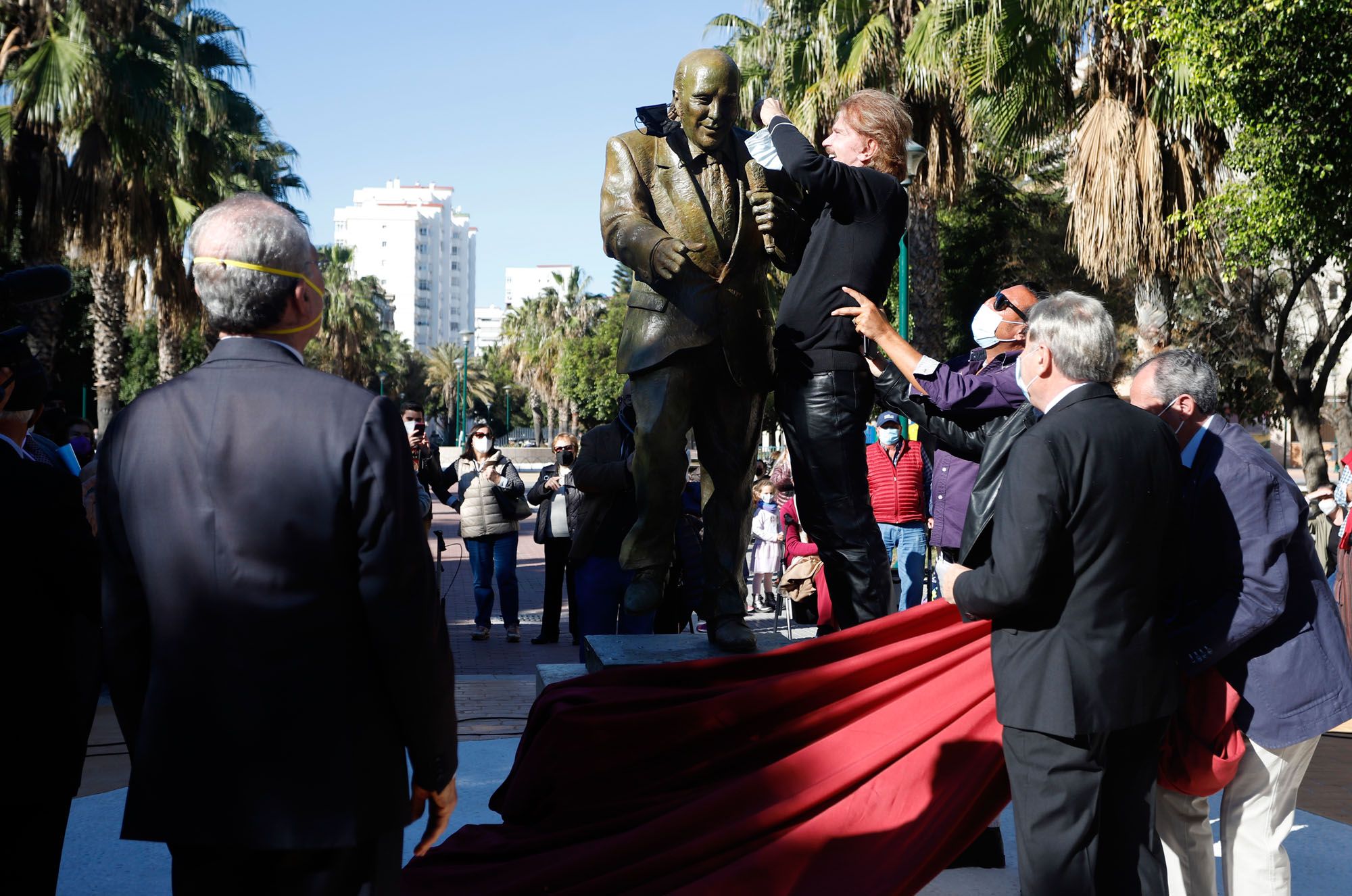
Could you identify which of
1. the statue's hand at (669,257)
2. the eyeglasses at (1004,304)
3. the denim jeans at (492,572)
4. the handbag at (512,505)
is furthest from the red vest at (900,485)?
the statue's hand at (669,257)

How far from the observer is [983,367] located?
13.4 feet

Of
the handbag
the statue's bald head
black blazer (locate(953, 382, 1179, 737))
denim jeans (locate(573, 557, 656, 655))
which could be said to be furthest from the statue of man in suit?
the handbag

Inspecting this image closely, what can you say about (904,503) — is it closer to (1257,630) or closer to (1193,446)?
(1193,446)

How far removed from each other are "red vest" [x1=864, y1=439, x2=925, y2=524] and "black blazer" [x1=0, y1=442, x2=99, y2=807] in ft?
26.6

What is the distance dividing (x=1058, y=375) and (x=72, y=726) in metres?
2.62

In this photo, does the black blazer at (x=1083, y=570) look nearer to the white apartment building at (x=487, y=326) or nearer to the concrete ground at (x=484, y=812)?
the concrete ground at (x=484, y=812)

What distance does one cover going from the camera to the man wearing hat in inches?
411

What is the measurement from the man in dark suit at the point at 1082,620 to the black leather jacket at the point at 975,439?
0.22 meters

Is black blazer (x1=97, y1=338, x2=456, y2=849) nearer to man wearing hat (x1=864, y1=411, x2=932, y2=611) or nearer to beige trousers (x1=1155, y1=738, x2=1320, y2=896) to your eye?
beige trousers (x1=1155, y1=738, x2=1320, y2=896)

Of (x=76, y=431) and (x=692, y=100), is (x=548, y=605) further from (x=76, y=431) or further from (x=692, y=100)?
(x=692, y=100)

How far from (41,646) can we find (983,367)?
299 cm

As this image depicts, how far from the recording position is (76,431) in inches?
365

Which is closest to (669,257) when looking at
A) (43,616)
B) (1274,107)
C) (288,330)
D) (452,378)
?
(288,330)

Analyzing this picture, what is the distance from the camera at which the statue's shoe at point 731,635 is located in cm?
418
